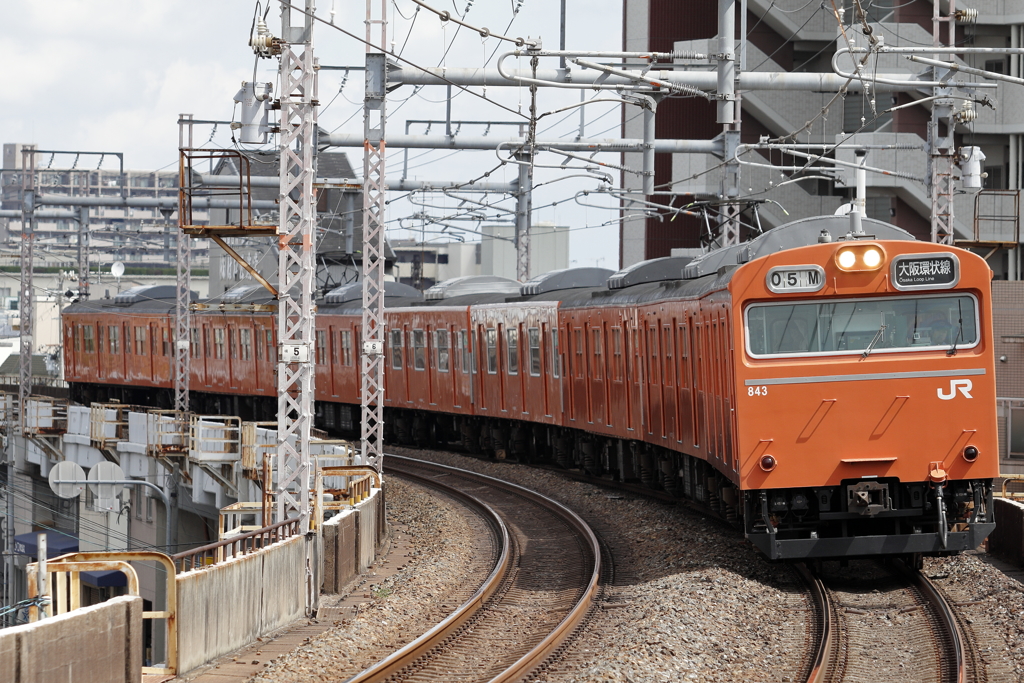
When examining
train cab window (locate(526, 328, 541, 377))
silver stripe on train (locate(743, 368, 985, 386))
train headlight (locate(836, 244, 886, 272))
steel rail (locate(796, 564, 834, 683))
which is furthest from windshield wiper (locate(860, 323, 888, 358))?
train cab window (locate(526, 328, 541, 377))

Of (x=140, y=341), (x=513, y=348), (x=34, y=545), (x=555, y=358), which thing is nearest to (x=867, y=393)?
(x=555, y=358)

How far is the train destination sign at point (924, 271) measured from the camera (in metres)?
11.9

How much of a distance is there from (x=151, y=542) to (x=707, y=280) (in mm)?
21996

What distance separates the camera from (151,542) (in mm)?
32812

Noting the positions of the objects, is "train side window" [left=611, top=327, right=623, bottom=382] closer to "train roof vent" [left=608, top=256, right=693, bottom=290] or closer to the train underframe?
"train roof vent" [left=608, top=256, right=693, bottom=290]

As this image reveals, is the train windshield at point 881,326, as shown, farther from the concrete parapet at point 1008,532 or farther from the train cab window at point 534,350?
the train cab window at point 534,350

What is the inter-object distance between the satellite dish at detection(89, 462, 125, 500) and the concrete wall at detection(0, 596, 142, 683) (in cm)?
1744

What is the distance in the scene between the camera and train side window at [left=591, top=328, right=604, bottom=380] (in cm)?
2061

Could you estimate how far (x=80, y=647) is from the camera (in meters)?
8.62

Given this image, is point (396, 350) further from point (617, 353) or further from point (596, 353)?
point (617, 353)

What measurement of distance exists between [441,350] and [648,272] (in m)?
9.09

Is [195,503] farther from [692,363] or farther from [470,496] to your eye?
[692,363]

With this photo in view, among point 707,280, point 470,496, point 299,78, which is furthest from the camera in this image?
point 470,496

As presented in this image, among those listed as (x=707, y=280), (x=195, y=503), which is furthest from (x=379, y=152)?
(x=195, y=503)
